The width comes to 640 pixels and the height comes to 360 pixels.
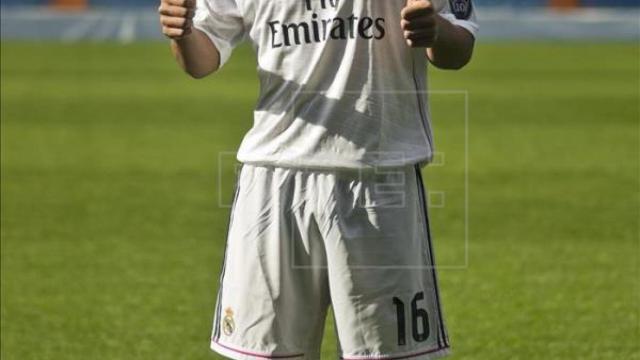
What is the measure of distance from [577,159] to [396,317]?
10728 mm

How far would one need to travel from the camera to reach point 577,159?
14.8 meters

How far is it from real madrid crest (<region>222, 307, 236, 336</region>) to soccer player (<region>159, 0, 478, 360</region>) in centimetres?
4

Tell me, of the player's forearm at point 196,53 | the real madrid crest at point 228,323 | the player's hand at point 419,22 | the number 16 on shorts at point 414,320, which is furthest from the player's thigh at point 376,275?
the player's forearm at point 196,53

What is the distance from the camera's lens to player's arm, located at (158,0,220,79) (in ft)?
13.8

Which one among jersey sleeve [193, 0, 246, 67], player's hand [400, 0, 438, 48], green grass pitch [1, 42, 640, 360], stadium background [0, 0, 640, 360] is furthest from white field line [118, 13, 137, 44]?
player's hand [400, 0, 438, 48]

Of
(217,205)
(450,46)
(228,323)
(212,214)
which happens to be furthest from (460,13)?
(217,205)

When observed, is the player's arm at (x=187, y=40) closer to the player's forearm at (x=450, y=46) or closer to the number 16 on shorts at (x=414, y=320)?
the player's forearm at (x=450, y=46)

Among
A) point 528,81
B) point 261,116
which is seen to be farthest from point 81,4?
point 261,116

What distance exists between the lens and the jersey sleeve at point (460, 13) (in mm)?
4281

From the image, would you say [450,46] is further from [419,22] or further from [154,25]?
[154,25]

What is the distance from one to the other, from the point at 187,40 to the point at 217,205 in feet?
24.9

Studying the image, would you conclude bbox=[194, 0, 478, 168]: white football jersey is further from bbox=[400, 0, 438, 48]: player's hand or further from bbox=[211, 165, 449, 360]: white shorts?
bbox=[400, 0, 438, 48]: player's hand

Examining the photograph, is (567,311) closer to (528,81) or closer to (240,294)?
(240,294)

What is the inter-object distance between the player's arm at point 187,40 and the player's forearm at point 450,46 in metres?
0.63
